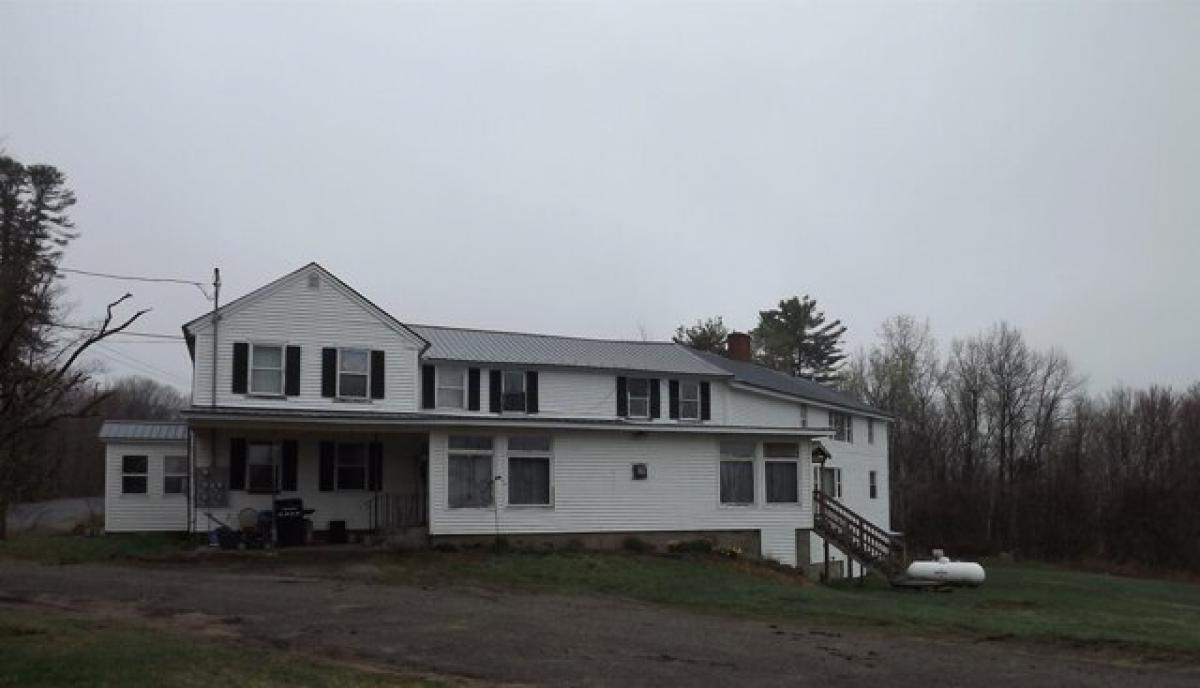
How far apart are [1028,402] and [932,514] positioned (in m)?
16.2

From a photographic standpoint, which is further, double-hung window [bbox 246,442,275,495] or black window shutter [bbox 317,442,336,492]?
black window shutter [bbox 317,442,336,492]

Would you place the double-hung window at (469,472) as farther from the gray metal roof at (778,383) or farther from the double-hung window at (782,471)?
the gray metal roof at (778,383)

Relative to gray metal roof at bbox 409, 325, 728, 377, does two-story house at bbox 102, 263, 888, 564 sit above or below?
below

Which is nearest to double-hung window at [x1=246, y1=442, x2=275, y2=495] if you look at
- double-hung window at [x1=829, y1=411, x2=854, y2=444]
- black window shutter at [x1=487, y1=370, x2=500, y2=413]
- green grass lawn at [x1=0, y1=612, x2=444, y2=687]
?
black window shutter at [x1=487, y1=370, x2=500, y2=413]

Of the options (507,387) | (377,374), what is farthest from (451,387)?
(377,374)

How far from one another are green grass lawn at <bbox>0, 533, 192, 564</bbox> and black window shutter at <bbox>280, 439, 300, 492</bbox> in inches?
104

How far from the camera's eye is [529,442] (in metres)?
26.2

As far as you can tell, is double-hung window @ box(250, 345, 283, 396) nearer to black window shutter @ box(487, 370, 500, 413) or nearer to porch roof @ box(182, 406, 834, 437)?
porch roof @ box(182, 406, 834, 437)

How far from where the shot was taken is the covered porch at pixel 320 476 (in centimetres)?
2520

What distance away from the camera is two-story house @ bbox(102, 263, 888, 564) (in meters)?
25.2

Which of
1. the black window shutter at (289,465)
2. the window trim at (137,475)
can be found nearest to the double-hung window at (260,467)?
the black window shutter at (289,465)

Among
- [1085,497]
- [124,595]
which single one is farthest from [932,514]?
[124,595]

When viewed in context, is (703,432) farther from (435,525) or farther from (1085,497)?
(1085,497)

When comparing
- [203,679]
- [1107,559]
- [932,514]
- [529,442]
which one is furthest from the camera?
[932,514]
